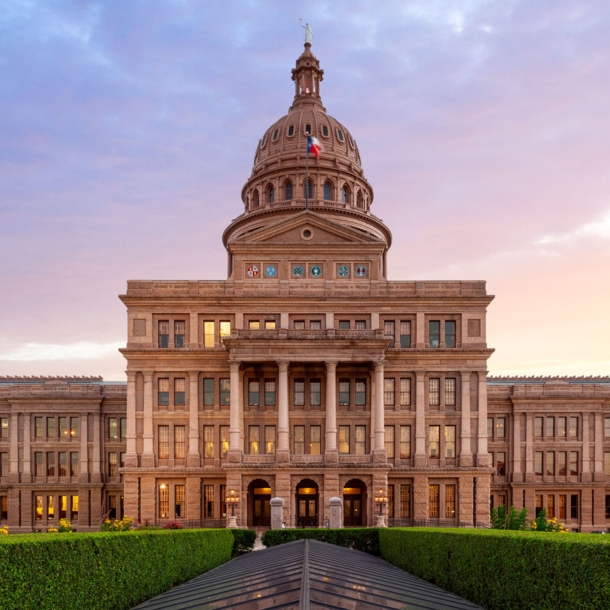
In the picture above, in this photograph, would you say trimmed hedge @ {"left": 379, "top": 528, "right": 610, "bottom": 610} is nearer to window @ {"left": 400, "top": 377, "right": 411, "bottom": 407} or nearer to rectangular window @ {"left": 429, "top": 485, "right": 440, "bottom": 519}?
window @ {"left": 400, "top": 377, "right": 411, "bottom": 407}

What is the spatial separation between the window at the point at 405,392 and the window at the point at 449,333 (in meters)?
5.06

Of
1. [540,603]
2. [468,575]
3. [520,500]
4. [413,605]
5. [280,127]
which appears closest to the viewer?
[413,605]

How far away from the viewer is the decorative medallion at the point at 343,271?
51.6 m

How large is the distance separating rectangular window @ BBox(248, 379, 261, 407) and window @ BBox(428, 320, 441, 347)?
16.1m

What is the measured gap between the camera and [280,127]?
7888cm

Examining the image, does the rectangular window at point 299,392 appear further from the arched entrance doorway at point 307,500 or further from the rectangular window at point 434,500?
the rectangular window at point 434,500

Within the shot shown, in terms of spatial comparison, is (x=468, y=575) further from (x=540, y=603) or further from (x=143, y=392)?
(x=143, y=392)

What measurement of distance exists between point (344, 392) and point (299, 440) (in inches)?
229

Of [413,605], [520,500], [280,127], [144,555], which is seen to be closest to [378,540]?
[144,555]

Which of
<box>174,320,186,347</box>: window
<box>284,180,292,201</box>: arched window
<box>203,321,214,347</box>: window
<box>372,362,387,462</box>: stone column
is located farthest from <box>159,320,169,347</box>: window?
<box>284,180,292,201</box>: arched window

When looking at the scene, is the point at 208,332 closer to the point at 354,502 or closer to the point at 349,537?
the point at 354,502

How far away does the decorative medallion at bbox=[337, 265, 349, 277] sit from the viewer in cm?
5162

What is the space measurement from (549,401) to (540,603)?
5348 centimetres

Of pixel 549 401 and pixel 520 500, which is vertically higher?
pixel 549 401
